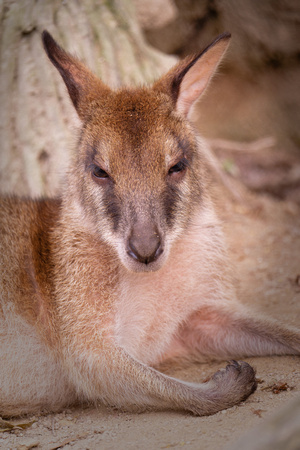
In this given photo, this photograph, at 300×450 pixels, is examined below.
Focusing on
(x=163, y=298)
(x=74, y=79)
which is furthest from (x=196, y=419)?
(x=74, y=79)

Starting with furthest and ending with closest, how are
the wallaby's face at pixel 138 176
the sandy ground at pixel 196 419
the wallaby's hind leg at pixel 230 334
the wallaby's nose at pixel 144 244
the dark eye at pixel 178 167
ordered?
the wallaby's hind leg at pixel 230 334
the dark eye at pixel 178 167
the wallaby's face at pixel 138 176
the wallaby's nose at pixel 144 244
the sandy ground at pixel 196 419

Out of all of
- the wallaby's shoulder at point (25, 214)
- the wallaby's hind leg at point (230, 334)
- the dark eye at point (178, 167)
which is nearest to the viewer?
the dark eye at point (178, 167)

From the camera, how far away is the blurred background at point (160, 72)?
6.20m

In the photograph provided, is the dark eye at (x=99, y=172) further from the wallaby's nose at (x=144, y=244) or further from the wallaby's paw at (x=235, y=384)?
the wallaby's paw at (x=235, y=384)

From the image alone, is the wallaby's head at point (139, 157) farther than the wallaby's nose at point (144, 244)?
Yes

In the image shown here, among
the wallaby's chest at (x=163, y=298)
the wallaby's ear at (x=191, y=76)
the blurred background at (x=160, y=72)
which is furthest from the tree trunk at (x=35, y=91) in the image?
the wallaby's chest at (x=163, y=298)

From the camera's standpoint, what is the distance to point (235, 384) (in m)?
3.65

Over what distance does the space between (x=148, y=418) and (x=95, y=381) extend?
1.66 ft

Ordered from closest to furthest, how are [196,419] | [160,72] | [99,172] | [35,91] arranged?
[196,419], [99,172], [35,91], [160,72]

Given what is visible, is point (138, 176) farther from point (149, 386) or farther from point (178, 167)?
point (149, 386)

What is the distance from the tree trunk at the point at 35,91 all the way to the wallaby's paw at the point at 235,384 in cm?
324

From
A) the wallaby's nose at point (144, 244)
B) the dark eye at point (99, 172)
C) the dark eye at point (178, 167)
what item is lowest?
the wallaby's nose at point (144, 244)

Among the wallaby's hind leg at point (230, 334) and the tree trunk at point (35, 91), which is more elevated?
the tree trunk at point (35, 91)

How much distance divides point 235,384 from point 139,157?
5.90 ft
